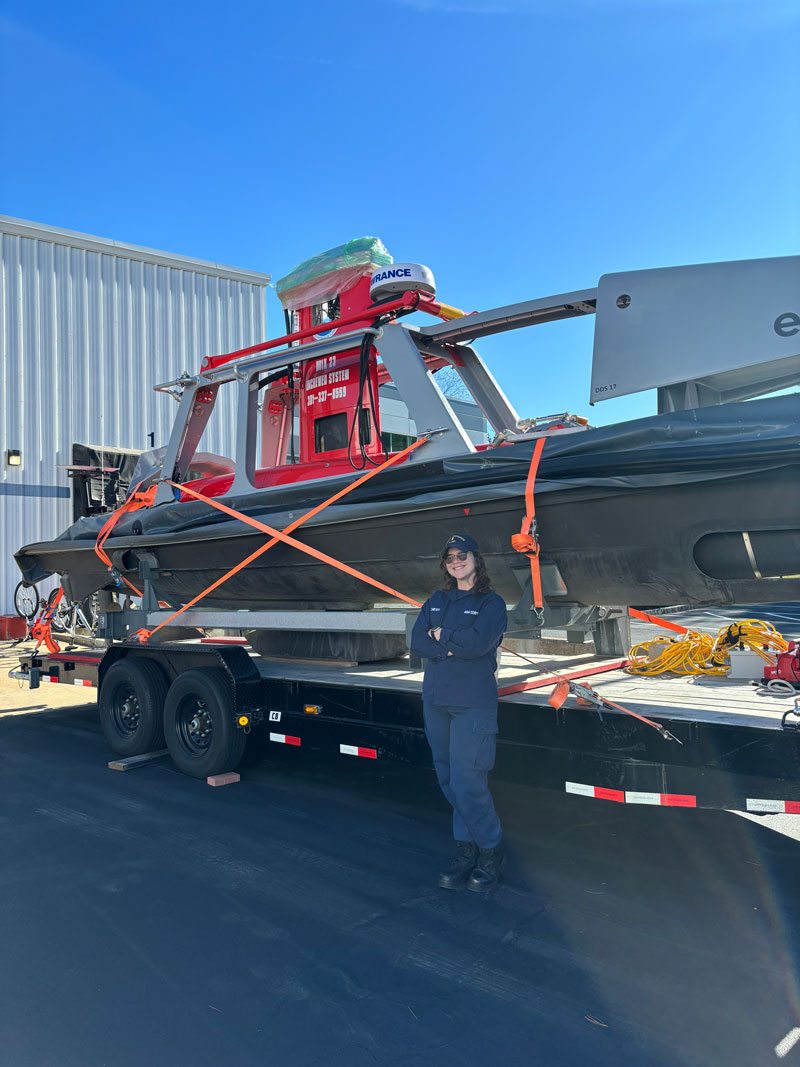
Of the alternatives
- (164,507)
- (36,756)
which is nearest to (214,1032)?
(164,507)

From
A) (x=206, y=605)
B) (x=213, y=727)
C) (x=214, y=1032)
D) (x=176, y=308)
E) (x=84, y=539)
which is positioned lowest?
(x=214, y=1032)

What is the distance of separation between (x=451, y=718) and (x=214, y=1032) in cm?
159

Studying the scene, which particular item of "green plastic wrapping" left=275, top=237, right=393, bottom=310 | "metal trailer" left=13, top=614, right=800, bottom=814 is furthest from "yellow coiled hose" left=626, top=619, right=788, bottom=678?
"green plastic wrapping" left=275, top=237, right=393, bottom=310

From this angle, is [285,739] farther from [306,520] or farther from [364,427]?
[364,427]

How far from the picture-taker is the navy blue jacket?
3520 millimetres

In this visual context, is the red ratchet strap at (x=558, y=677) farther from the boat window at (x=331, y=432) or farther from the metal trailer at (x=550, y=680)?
the boat window at (x=331, y=432)

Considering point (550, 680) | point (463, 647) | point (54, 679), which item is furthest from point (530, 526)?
point (54, 679)

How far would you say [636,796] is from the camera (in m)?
3.47

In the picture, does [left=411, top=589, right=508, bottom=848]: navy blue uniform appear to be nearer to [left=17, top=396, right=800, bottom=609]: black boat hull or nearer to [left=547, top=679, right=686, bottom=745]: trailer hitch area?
[left=547, top=679, right=686, bottom=745]: trailer hitch area

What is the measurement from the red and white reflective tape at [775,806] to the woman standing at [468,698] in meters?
1.04

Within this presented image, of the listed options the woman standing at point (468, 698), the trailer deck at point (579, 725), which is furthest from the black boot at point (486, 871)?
the trailer deck at point (579, 725)

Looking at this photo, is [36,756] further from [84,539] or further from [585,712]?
[585,712]

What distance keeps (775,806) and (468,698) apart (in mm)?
1270

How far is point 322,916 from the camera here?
3.33m
